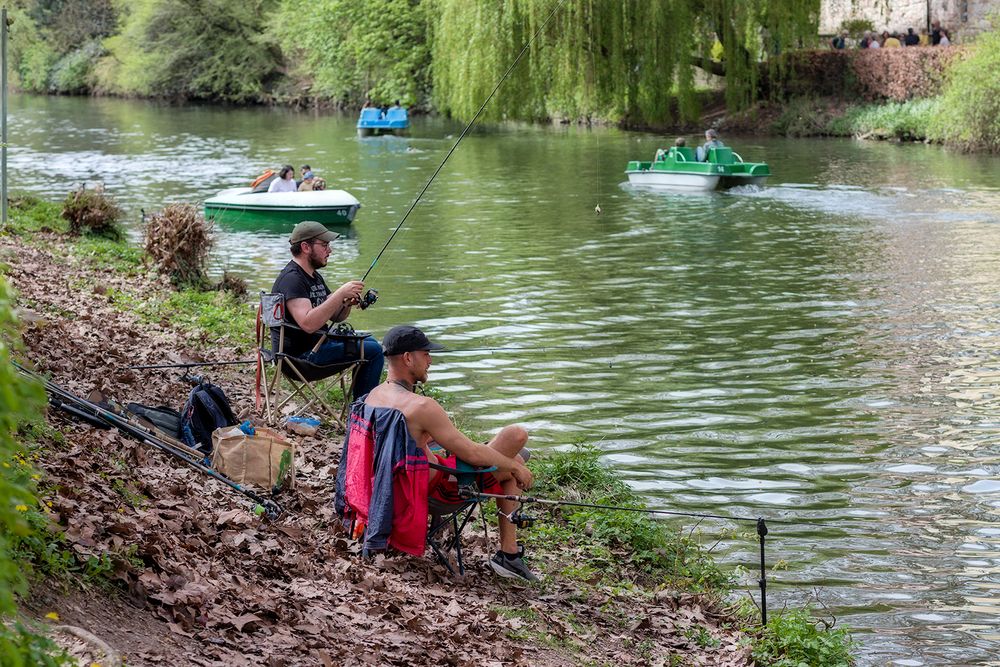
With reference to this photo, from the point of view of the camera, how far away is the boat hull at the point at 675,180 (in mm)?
29609

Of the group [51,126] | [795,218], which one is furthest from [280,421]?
[51,126]

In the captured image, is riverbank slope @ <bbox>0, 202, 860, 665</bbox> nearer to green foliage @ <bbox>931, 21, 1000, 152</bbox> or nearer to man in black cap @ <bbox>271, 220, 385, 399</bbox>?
man in black cap @ <bbox>271, 220, 385, 399</bbox>

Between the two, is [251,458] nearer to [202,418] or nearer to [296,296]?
[202,418]

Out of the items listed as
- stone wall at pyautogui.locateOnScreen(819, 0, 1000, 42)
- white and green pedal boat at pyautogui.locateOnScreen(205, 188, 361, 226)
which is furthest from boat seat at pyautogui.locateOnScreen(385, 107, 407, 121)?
white and green pedal boat at pyautogui.locateOnScreen(205, 188, 361, 226)

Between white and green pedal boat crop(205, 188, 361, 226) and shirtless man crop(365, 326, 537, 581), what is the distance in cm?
1709

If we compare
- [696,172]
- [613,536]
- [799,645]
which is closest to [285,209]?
[696,172]

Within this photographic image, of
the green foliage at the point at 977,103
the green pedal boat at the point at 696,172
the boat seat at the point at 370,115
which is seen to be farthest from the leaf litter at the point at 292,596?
the boat seat at the point at 370,115

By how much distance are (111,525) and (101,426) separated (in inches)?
67.3

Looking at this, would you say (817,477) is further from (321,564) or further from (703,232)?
(703,232)

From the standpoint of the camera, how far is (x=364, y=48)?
202 feet

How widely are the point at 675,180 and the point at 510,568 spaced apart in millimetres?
23499

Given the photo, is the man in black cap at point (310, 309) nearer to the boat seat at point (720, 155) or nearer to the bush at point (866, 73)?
the boat seat at point (720, 155)

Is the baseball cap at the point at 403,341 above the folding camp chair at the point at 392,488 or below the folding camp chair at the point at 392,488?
above

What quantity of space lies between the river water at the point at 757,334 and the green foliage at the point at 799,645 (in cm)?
31
